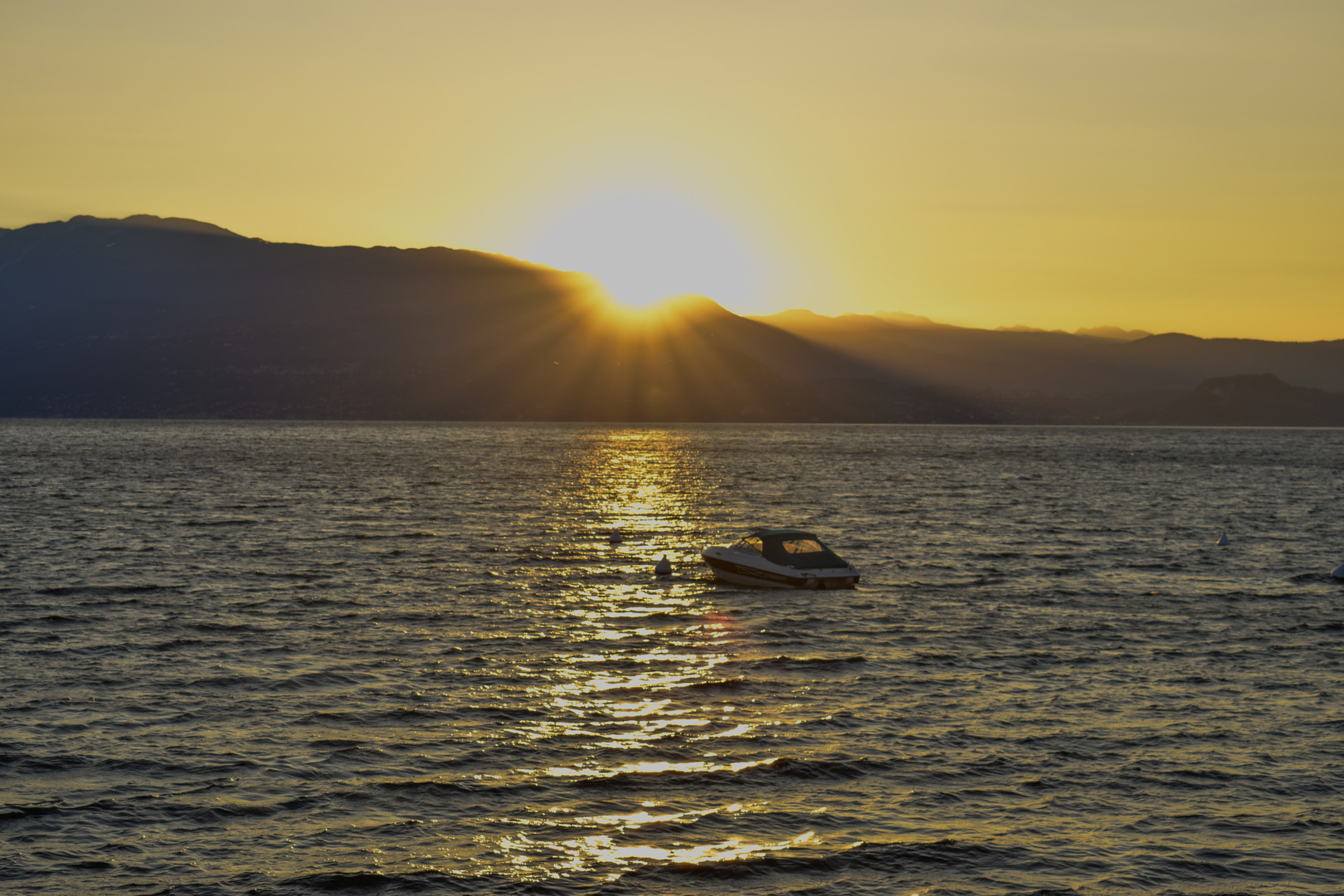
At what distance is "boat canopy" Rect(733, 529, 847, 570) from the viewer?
2045 inches

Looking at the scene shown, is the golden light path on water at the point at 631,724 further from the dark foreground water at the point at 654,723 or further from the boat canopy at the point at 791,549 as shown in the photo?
the boat canopy at the point at 791,549

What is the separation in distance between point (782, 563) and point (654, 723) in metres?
24.3

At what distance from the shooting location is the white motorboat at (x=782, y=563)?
2029 inches

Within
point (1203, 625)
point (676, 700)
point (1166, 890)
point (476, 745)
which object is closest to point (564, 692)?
point (676, 700)

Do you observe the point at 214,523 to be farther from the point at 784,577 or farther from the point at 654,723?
the point at 654,723

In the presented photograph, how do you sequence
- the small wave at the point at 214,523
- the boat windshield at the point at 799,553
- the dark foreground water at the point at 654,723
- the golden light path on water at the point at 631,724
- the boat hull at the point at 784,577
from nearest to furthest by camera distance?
the dark foreground water at the point at 654,723
the golden light path on water at the point at 631,724
the boat hull at the point at 784,577
the boat windshield at the point at 799,553
the small wave at the point at 214,523

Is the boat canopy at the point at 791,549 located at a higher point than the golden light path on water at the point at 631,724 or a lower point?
higher

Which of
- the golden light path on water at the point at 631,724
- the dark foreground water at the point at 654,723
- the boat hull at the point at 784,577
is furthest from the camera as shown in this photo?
the boat hull at the point at 784,577

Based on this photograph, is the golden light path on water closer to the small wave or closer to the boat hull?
the boat hull

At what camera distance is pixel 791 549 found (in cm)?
5262

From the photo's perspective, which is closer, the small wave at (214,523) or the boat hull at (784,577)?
the boat hull at (784,577)

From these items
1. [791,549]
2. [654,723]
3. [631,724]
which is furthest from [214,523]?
[654,723]

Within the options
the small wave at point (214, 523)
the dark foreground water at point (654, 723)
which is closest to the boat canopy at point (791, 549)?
the dark foreground water at point (654, 723)

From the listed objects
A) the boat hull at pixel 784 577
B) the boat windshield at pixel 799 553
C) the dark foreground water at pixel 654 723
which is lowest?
the dark foreground water at pixel 654 723
